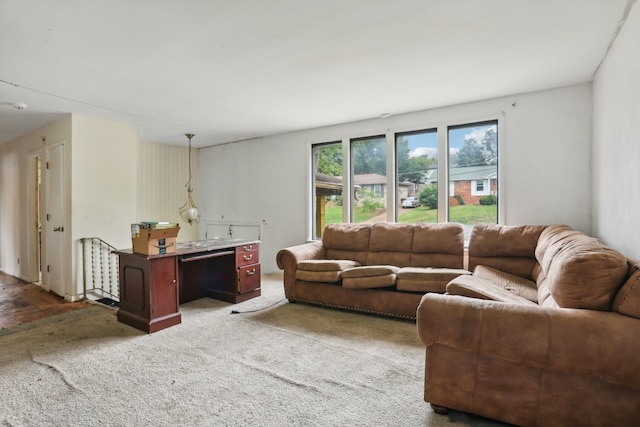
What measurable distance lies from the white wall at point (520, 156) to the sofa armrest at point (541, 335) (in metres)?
2.50

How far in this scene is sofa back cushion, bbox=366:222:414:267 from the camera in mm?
3883

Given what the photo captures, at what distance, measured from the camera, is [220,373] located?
221cm

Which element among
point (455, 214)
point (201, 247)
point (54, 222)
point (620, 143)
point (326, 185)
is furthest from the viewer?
point (326, 185)

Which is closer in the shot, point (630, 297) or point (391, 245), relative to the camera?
point (630, 297)

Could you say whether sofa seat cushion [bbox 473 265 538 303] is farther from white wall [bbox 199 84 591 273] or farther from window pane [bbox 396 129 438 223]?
window pane [bbox 396 129 438 223]

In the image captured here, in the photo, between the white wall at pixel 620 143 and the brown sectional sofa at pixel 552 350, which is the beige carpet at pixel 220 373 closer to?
the brown sectional sofa at pixel 552 350

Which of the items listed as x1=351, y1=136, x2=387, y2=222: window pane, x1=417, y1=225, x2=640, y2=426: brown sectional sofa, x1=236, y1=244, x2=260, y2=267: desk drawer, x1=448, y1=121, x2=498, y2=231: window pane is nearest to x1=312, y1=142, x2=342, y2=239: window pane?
x1=351, y1=136, x2=387, y2=222: window pane

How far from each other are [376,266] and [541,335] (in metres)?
1.94

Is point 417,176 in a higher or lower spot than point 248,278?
higher

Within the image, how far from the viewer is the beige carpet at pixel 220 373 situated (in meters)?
1.76

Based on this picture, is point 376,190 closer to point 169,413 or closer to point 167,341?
point 167,341

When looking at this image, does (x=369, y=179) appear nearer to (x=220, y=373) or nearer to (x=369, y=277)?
(x=369, y=277)

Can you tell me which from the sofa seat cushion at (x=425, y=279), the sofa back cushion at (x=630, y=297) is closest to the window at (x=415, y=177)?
the sofa seat cushion at (x=425, y=279)

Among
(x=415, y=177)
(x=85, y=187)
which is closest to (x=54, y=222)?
(x=85, y=187)
